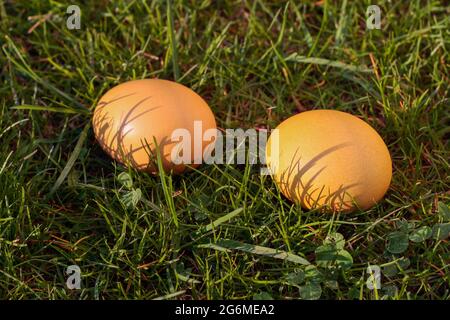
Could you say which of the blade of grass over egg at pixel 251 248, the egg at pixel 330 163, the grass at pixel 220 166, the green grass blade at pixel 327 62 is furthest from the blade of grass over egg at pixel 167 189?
the green grass blade at pixel 327 62

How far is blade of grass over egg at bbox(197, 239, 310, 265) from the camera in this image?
6.61ft

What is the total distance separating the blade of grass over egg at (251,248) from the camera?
2.02 m

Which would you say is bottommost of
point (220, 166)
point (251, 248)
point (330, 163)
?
point (251, 248)

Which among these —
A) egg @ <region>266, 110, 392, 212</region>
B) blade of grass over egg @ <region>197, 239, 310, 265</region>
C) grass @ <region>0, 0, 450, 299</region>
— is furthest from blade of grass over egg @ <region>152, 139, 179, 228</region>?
egg @ <region>266, 110, 392, 212</region>

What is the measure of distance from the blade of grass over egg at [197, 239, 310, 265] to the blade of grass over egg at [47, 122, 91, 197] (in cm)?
54

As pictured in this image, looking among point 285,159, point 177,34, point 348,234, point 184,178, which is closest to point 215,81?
point 177,34

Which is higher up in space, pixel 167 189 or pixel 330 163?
pixel 330 163

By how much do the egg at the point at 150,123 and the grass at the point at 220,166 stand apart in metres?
0.07

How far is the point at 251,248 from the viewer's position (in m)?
2.03

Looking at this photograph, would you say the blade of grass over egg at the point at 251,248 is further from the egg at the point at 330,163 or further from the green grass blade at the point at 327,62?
the green grass blade at the point at 327,62

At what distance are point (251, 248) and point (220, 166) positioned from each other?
0.35 meters

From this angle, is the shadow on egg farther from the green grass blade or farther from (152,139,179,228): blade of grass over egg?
the green grass blade

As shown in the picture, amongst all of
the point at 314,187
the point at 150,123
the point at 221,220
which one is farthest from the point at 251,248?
the point at 150,123

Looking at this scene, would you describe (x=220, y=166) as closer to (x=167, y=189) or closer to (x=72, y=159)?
(x=167, y=189)
